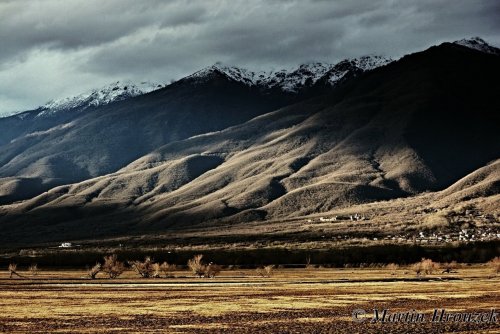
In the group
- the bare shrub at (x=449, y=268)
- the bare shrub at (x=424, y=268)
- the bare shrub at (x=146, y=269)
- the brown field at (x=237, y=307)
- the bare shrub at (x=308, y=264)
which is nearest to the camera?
the brown field at (x=237, y=307)

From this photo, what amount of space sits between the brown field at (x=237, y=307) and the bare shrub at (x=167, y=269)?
3321cm

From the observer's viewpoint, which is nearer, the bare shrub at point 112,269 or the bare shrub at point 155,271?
the bare shrub at point 112,269

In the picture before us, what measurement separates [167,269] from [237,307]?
6350 centimetres

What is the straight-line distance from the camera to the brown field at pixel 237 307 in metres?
38.9

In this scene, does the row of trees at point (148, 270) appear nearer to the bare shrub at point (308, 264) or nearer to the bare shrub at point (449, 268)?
the bare shrub at point (308, 264)

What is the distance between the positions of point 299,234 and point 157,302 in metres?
140

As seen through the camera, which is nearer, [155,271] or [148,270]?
[155,271]

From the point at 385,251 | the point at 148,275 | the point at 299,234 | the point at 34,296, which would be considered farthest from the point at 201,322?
the point at 299,234

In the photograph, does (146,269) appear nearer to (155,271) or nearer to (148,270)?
(148,270)

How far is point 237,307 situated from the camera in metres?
50.7

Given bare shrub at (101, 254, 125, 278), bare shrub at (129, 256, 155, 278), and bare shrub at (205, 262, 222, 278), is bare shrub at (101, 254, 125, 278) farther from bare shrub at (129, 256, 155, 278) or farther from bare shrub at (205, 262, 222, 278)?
bare shrub at (205, 262, 222, 278)

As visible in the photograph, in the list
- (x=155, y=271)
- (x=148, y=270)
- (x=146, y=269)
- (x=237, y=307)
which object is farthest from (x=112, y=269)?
(x=237, y=307)

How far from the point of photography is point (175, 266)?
4840 inches

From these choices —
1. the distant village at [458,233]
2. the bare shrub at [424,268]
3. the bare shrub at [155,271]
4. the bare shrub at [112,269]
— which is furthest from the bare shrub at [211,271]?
the distant village at [458,233]
